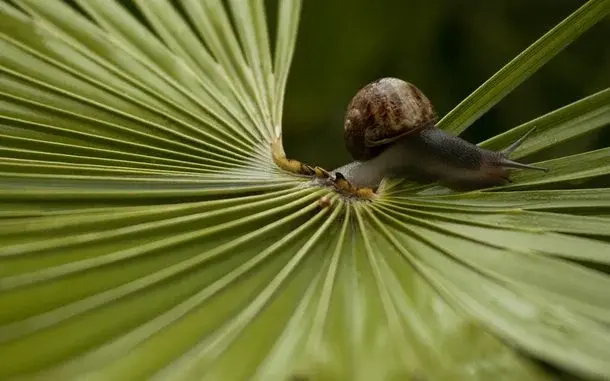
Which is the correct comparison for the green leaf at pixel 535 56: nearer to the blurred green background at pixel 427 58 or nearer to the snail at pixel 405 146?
the snail at pixel 405 146

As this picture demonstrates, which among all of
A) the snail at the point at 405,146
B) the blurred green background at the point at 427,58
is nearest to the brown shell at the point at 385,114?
the snail at the point at 405,146

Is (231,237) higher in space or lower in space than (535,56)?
lower

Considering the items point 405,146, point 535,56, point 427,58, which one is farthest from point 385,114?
point 427,58

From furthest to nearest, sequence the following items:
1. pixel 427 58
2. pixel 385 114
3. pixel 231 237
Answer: pixel 427 58
pixel 385 114
pixel 231 237

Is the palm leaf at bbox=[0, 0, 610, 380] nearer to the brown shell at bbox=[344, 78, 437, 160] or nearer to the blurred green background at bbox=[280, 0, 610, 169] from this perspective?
the brown shell at bbox=[344, 78, 437, 160]

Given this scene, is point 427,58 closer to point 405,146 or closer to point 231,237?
point 405,146

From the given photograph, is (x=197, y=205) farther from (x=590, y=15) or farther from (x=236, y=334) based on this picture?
(x=590, y=15)

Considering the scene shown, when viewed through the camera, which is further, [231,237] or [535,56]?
[535,56]
